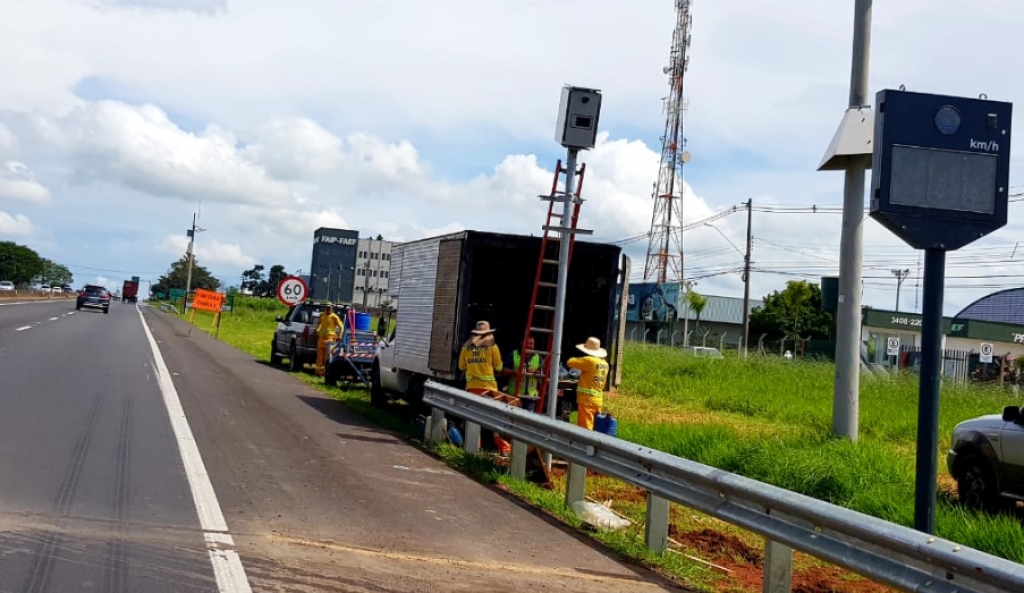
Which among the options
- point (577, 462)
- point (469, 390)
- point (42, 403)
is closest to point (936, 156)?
point (577, 462)

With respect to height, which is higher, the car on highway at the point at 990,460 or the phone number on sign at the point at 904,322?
the phone number on sign at the point at 904,322

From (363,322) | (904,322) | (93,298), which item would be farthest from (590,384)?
(904,322)

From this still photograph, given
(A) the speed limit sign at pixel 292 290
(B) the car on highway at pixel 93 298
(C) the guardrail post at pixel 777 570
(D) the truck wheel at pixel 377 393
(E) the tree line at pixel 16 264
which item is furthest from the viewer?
(E) the tree line at pixel 16 264

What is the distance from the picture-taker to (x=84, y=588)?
5898mm

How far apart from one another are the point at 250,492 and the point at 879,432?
12.2 meters

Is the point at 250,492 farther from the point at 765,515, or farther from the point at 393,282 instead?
the point at 393,282

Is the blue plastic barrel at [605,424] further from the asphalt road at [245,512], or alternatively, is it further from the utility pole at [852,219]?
the utility pole at [852,219]

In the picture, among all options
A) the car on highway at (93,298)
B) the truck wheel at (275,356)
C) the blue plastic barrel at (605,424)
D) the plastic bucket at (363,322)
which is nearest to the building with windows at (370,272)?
the plastic bucket at (363,322)

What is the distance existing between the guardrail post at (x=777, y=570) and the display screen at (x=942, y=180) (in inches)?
92.3

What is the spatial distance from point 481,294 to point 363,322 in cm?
860

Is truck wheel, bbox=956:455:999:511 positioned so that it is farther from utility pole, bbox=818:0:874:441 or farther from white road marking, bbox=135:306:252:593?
white road marking, bbox=135:306:252:593

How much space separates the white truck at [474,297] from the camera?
564 inches

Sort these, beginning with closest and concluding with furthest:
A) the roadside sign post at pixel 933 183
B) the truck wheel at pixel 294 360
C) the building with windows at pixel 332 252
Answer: the roadside sign post at pixel 933 183 → the truck wheel at pixel 294 360 → the building with windows at pixel 332 252

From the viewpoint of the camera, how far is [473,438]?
1243 centimetres
